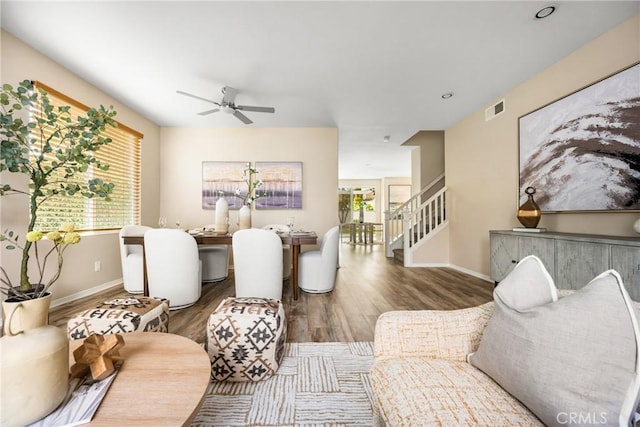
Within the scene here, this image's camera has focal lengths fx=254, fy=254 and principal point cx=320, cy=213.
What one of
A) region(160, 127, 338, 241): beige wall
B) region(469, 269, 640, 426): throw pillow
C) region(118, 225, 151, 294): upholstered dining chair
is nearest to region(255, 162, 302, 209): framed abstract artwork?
region(160, 127, 338, 241): beige wall

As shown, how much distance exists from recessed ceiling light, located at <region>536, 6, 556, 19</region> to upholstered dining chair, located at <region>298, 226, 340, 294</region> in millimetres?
2641


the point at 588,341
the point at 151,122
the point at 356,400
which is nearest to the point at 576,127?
the point at 588,341

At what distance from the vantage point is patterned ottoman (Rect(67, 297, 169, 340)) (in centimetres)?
144

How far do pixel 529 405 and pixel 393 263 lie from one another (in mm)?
4672

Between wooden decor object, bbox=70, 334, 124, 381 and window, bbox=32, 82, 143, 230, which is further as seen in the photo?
window, bbox=32, 82, 143, 230

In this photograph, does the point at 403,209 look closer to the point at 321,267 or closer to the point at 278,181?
the point at 278,181

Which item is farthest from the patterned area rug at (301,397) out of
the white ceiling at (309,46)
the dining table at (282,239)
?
the white ceiling at (309,46)

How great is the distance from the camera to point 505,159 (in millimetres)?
3422

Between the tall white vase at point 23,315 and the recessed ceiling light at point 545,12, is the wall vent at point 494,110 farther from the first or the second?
the tall white vase at point 23,315

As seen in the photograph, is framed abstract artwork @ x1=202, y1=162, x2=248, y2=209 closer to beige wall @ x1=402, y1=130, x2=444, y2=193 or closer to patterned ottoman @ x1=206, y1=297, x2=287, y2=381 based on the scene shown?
patterned ottoman @ x1=206, y1=297, x2=287, y2=381

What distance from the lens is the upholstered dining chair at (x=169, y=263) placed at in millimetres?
2557

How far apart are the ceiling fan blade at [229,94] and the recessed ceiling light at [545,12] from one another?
3075 millimetres

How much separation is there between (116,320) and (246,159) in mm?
3600

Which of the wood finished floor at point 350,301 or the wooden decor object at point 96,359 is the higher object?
the wooden decor object at point 96,359
